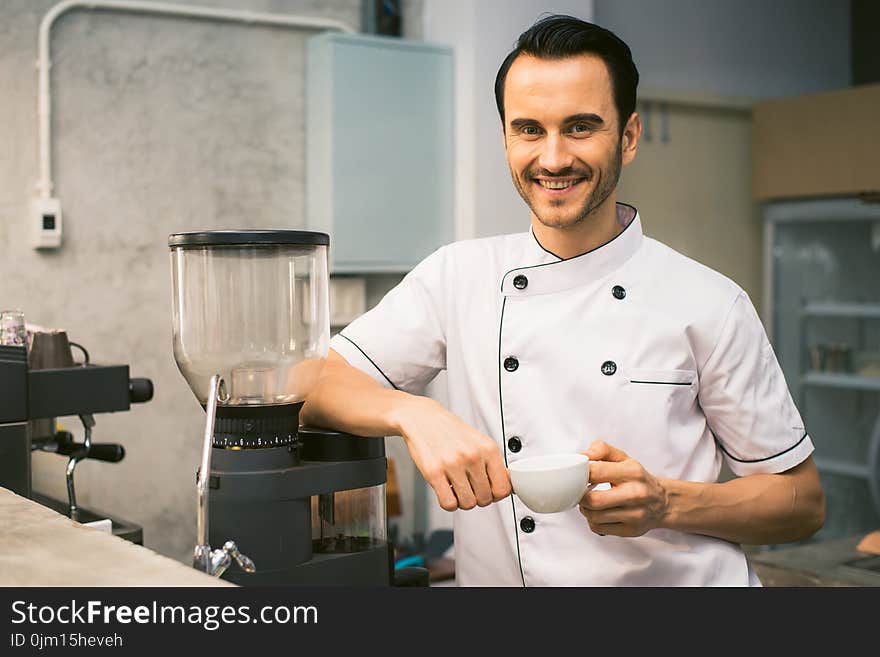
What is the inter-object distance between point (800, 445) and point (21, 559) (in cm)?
104

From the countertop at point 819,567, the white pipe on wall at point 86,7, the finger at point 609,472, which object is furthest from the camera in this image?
the white pipe on wall at point 86,7

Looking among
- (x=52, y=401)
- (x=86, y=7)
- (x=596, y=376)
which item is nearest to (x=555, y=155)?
(x=596, y=376)

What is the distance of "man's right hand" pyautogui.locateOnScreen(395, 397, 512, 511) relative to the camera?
1190mm

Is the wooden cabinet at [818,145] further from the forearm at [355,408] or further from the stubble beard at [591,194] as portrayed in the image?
the forearm at [355,408]

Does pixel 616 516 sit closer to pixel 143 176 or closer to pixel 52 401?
pixel 52 401

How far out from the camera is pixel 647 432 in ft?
4.87

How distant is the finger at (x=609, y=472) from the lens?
1.25m

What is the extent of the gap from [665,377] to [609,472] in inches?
10.3

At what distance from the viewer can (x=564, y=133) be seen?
56.9 inches

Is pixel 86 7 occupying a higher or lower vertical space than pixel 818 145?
higher

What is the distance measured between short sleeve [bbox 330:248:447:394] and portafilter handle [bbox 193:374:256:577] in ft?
1.86

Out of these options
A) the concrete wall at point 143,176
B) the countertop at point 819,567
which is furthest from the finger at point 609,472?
the concrete wall at point 143,176

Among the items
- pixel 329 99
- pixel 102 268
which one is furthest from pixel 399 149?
pixel 102 268

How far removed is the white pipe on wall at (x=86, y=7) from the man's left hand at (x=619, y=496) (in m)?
2.35
